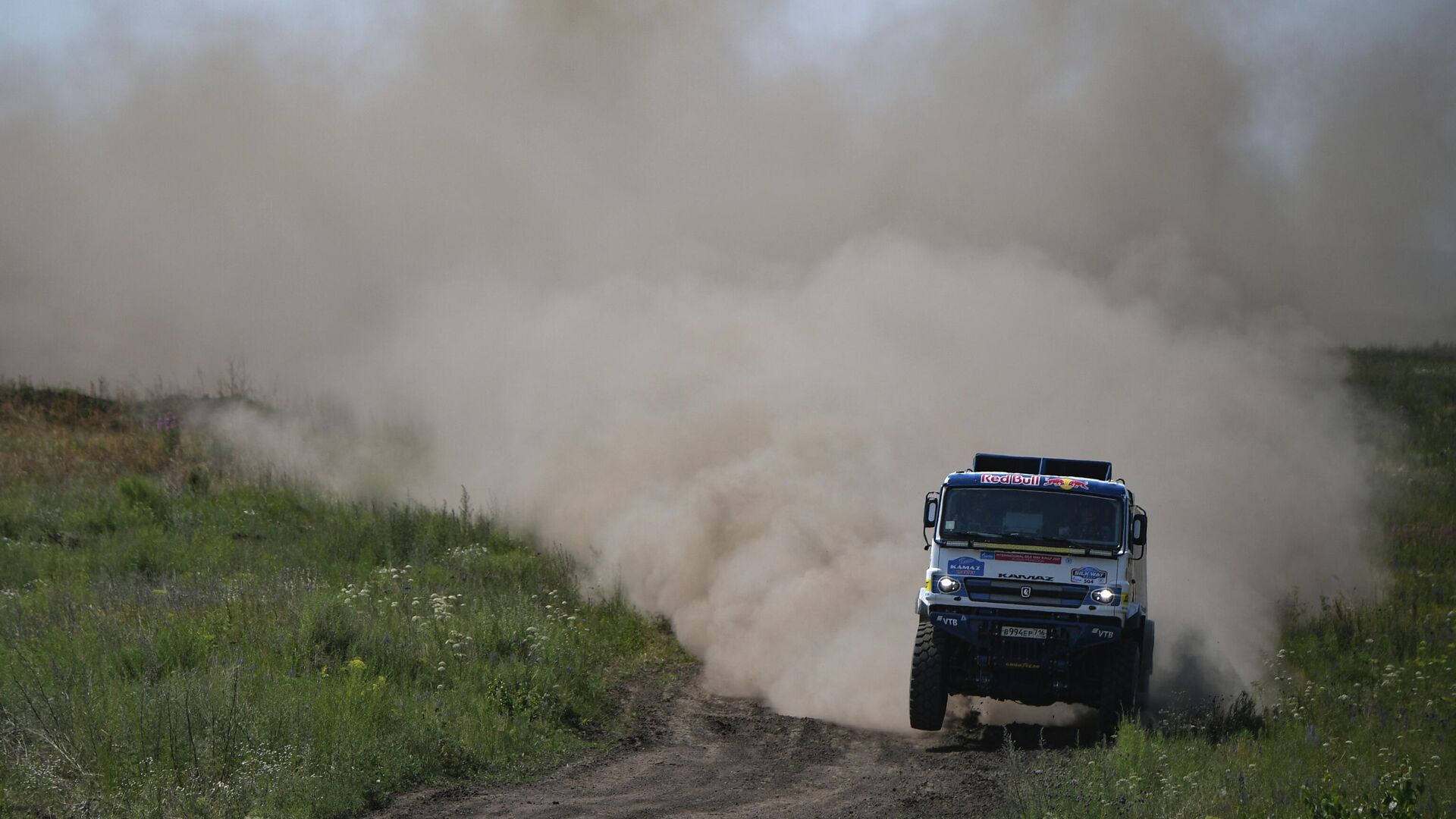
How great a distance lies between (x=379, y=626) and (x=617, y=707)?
281 cm

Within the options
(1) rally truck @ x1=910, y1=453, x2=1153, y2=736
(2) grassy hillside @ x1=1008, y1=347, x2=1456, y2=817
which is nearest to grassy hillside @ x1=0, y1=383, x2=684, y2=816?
(1) rally truck @ x1=910, y1=453, x2=1153, y2=736

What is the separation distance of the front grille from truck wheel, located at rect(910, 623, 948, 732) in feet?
1.92

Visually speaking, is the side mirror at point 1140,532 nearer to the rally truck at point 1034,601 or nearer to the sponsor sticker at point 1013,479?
the rally truck at point 1034,601

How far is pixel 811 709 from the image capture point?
15.1 metres

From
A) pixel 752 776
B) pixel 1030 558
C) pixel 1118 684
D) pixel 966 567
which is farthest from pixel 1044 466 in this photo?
pixel 752 776

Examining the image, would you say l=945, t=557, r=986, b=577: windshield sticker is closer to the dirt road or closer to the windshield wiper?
the windshield wiper

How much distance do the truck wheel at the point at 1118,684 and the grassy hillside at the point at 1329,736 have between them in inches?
16.5

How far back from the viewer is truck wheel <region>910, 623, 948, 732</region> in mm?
13367

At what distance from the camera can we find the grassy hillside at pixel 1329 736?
9.66 m

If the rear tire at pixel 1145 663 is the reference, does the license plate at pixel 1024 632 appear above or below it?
above

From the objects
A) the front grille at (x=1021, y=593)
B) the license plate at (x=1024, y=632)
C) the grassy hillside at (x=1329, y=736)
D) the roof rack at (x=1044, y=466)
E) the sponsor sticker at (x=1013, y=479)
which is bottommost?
the grassy hillside at (x=1329, y=736)

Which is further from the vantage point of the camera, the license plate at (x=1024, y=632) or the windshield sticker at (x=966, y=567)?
the windshield sticker at (x=966, y=567)

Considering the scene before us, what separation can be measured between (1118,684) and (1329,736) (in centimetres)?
193

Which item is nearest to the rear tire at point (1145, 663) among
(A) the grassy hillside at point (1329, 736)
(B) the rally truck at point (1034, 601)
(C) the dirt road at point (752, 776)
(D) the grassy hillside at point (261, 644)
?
(B) the rally truck at point (1034, 601)
